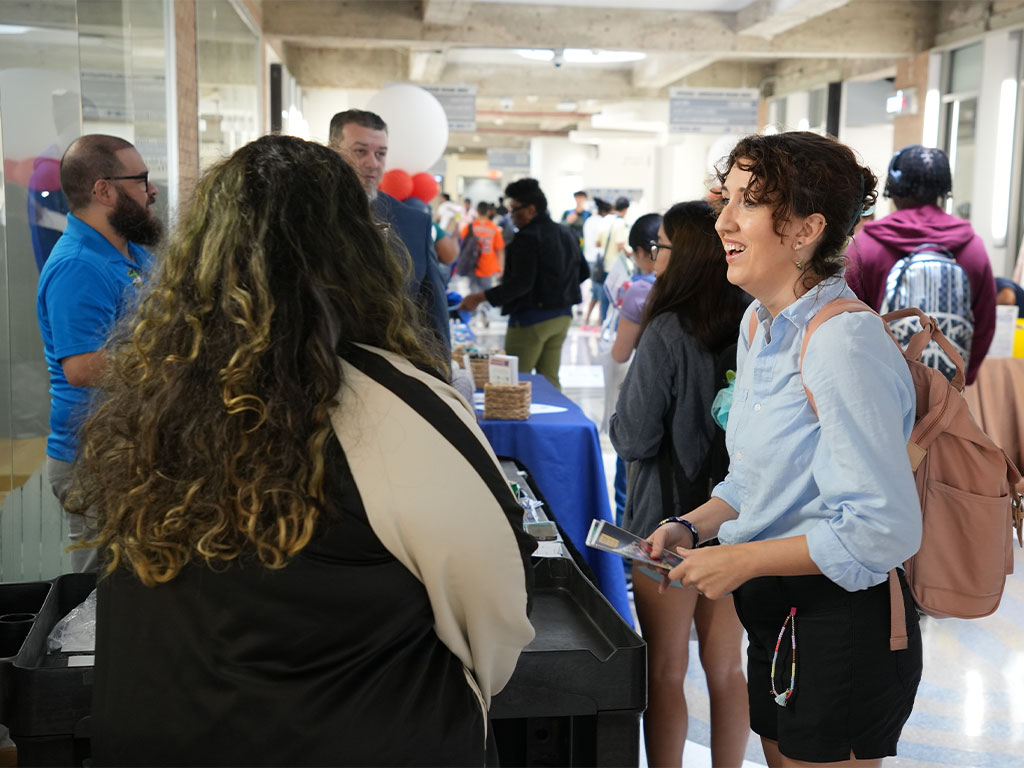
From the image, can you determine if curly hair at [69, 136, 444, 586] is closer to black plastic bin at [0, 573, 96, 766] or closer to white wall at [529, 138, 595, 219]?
black plastic bin at [0, 573, 96, 766]

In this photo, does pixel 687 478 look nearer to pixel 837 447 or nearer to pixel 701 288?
pixel 701 288

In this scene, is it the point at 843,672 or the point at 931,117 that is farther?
the point at 931,117

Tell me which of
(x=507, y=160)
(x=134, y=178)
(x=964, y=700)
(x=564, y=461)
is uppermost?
(x=507, y=160)

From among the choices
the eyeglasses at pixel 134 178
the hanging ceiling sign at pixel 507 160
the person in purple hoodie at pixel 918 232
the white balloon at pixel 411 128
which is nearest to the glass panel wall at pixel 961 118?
the white balloon at pixel 411 128

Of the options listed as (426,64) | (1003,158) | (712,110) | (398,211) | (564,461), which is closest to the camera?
(398,211)

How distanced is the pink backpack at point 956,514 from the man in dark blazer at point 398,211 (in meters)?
1.90

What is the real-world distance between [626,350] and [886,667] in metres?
2.57

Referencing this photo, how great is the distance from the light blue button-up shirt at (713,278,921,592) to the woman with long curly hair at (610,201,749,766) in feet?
2.64

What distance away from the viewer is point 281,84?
10.9m

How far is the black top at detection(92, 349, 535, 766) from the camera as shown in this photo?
1.08m

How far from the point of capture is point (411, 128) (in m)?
6.58

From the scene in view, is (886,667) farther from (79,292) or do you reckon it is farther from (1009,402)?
(1009,402)

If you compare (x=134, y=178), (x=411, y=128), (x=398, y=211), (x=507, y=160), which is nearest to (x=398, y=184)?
(x=411, y=128)

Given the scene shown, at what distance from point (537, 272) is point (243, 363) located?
16.3ft
